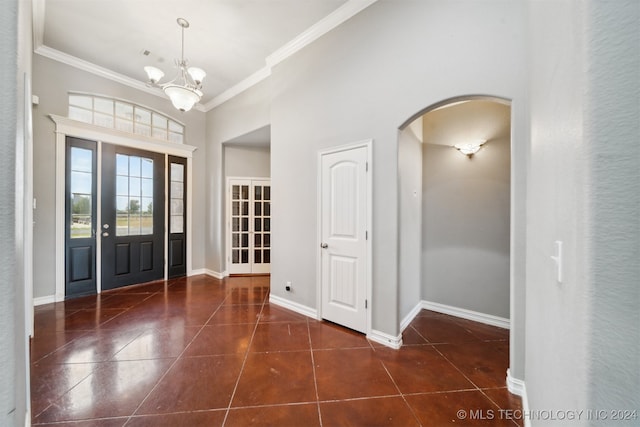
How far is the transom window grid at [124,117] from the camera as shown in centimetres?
378

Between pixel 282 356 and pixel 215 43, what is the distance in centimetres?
412

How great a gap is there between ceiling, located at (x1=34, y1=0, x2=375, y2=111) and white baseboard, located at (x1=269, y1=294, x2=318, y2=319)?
142 inches

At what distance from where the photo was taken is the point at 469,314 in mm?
2971

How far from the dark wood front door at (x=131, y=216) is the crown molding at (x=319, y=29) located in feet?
10.0

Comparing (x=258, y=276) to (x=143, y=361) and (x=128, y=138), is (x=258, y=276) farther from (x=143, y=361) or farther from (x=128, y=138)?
(x=128, y=138)

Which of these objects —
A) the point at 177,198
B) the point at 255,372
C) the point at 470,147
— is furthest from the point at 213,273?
the point at 470,147

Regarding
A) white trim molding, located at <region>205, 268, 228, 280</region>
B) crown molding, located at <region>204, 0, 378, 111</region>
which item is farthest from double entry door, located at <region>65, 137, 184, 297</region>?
crown molding, located at <region>204, 0, 378, 111</region>

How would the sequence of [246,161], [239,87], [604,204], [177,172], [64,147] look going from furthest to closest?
[246,161]
[177,172]
[239,87]
[64,147]
[604,204]

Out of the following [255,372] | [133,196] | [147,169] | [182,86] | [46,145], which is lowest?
[255,372]

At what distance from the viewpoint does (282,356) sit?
7.16 ft

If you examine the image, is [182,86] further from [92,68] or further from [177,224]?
[177,224]

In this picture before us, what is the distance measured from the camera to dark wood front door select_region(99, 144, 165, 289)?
3.96 metres

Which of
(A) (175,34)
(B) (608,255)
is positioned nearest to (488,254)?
(B) (608,255)

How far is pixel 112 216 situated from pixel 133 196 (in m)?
0.47
